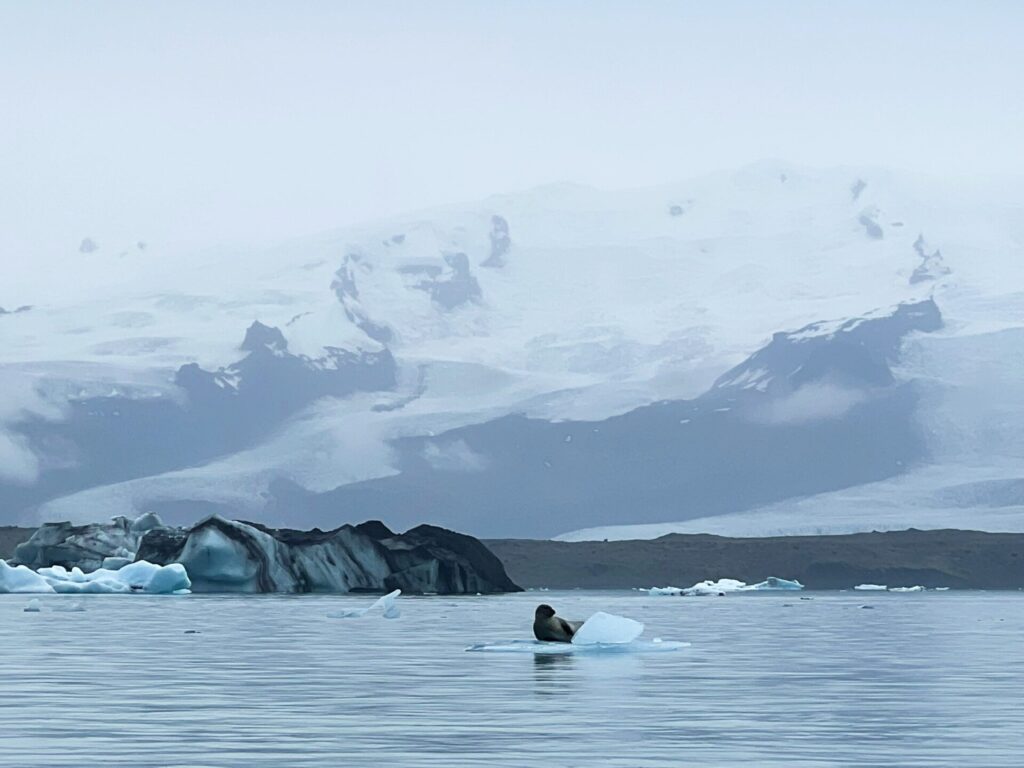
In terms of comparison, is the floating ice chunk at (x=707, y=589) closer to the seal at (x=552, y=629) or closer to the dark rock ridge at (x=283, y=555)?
the dark rock ridge at (x=283, y=555)

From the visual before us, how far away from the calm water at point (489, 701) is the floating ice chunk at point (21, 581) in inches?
1338

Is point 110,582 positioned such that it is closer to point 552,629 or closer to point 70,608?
point 70,608

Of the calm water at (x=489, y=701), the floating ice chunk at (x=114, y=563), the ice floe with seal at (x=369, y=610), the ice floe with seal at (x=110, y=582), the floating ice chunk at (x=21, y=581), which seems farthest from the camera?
the floating ice chunk at (x=114, y=563)

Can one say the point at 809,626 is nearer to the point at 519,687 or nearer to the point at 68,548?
the point at 519,687

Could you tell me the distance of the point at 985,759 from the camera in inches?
518

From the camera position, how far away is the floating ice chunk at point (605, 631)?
27031 millimetres

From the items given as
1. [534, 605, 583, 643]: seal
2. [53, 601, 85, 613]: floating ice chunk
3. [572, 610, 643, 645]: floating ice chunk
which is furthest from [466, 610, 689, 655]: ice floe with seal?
[53, 601, 85, 613]: floating ice chunk

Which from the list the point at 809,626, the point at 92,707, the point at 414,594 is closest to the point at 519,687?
the point at 92,707

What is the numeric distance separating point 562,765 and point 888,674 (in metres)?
11.4

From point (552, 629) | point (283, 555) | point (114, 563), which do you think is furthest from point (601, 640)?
point (114, 563)

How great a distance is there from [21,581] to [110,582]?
3.23 m

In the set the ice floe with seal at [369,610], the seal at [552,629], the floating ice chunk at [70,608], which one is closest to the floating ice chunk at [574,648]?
the seal at [552,629]

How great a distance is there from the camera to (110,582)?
6806cm

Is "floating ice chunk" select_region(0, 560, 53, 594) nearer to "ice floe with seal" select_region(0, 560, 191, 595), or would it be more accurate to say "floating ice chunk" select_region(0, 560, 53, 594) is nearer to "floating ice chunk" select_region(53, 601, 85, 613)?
"ice floe with seal" select_region(0, 560, 191, 595)
